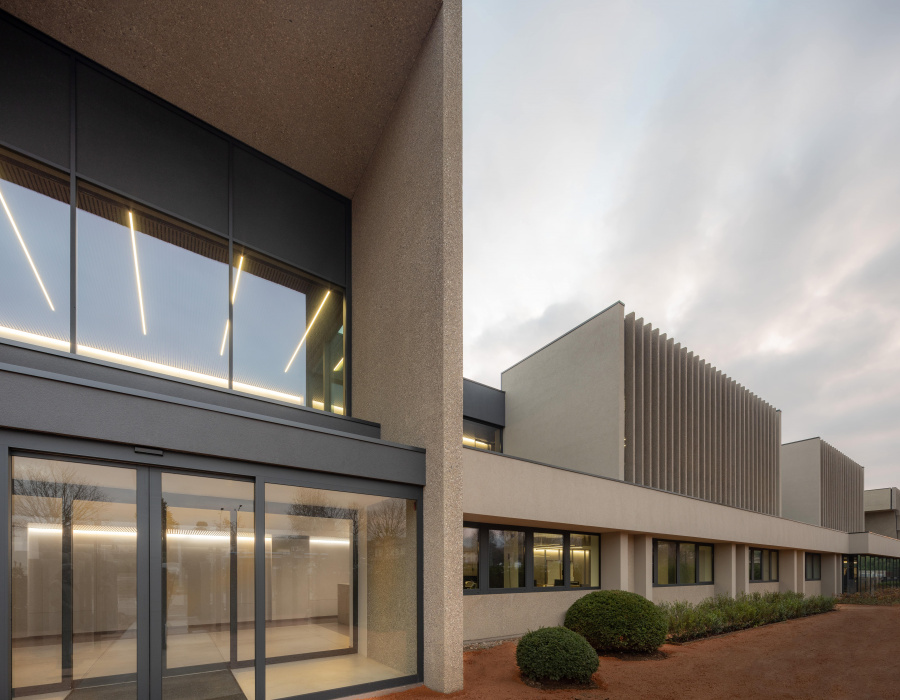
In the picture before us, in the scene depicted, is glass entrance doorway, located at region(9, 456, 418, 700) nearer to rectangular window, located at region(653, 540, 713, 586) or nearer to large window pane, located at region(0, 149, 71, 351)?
large window pane, located at region(0, 149, 71, 351)

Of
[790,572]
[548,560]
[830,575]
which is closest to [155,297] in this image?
[548,560]

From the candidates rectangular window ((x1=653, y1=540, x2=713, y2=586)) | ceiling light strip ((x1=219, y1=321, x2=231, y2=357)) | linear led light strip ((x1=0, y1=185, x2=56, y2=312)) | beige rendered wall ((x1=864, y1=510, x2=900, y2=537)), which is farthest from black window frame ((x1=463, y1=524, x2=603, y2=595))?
beige rendered wall ((x1=864, y1=510, x2=900, y2=537))

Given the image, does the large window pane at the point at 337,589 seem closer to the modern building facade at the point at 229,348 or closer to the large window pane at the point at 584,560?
the modern building facade at the point at 229,348

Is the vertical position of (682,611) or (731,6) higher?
(731,6)

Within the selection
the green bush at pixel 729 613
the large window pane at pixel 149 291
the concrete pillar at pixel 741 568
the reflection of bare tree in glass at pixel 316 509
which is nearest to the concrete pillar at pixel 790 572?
the green bush at pixel 729 613

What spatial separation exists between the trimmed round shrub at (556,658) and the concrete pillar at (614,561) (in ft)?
22.0

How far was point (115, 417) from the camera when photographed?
567 centimetres

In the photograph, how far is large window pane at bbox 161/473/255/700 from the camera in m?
5.92

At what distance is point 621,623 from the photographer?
1162cm

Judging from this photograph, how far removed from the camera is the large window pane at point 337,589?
7.00 m

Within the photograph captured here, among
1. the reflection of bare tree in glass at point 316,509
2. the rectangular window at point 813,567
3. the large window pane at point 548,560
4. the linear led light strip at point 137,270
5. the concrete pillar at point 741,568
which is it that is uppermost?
the linear led light strip at point 137,270

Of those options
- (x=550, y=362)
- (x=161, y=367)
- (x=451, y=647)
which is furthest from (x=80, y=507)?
(x=550, y=362)

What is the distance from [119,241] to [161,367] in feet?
6.59

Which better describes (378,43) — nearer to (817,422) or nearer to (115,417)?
(115,417)
